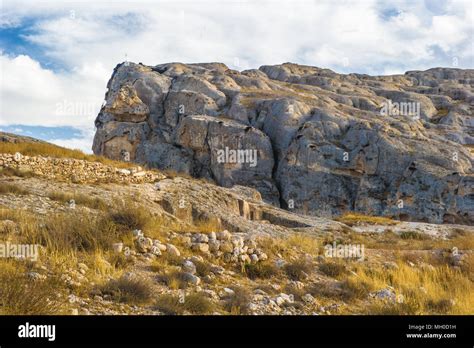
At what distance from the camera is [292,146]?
51250mm

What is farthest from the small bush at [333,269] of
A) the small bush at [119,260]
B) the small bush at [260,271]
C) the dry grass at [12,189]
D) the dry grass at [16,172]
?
the dry grass at [16,172]

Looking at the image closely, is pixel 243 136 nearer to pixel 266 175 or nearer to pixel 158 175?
pixel 266 175

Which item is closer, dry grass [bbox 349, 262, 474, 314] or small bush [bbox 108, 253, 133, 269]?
dry grass [bbox 349, 262, 474, 314]

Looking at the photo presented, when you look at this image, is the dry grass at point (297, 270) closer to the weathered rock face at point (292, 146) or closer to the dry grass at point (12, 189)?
the dry grass at point (12, 189)

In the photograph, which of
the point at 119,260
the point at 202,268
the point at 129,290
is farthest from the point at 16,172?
the point at 129,290

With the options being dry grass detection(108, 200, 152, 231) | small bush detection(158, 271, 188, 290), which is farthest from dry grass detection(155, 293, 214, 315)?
dry grass detection(108, 200, 152, 231)

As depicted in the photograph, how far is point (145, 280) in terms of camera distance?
7824 mm

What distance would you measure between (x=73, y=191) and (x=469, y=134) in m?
64.3

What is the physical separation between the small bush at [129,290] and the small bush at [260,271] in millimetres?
3318

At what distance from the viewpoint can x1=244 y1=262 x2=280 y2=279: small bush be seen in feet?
33.7

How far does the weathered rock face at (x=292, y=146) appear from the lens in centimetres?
4462

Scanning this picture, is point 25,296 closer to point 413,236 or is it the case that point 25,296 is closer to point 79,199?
point 79,199

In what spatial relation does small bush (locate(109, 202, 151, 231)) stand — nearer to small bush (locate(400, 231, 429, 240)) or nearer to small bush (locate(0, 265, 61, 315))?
small bush (locate(0, 265, 61, 315))

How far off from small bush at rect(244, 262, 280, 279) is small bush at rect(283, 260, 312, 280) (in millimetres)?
287
